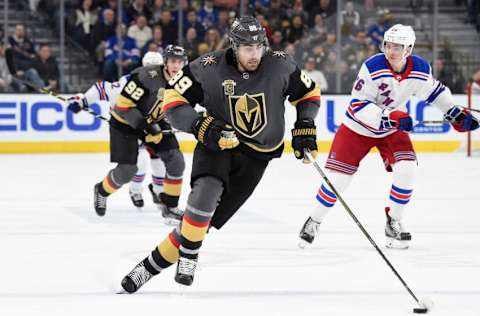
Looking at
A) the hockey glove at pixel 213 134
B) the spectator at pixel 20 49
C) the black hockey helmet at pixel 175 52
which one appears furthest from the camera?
the spectator at pixel 20 49

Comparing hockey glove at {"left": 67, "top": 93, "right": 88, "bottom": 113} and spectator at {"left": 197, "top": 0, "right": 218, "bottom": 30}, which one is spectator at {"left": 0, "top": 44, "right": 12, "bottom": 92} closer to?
spectator at {"left": 197, "top": 0, "right": 218, "bottom": 30}

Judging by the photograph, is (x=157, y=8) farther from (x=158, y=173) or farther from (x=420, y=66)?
(x=420, y=66)

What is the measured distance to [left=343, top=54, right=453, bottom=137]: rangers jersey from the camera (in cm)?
540

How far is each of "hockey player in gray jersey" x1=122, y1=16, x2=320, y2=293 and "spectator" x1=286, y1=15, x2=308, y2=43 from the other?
7657 millimetres

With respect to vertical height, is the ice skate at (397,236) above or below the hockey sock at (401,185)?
below

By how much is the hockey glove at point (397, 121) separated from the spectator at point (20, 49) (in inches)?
265

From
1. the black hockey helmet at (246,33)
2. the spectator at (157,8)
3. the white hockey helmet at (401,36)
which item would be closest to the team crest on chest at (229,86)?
the black hockey helmet at (246,33)

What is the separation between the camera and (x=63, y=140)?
36.8ft

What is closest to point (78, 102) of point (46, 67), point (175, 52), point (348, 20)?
point (175, 52)

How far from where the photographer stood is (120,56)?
11602 millimetres

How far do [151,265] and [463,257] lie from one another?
1843 mm

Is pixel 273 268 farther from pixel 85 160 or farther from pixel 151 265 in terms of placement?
pixel 85 160

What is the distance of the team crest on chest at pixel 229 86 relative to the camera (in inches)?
164

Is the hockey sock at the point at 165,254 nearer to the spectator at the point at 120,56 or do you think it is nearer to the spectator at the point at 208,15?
the spectator at the point at 120,56
